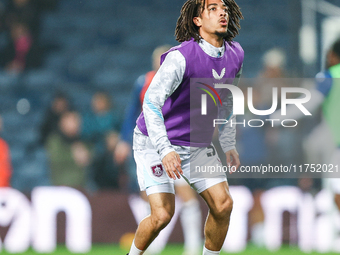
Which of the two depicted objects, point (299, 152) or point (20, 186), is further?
point (20, 186)

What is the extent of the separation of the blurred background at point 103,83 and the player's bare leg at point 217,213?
234 cm

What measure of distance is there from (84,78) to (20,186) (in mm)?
2290

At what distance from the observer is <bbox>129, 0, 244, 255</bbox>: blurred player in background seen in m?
3.68

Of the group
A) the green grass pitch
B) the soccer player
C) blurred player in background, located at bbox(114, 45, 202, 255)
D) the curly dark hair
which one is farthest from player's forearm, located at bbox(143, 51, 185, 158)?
the green grass pitch

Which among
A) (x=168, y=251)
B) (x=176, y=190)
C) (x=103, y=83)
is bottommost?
(x=168, y=251)

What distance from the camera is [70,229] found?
687cm

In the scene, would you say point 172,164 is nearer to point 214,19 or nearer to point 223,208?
point 223,208

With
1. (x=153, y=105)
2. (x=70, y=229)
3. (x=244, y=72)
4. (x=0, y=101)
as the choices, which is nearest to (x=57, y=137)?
(x=70, y=229)

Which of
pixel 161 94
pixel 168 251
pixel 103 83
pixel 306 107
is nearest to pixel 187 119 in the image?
pixel 161 94

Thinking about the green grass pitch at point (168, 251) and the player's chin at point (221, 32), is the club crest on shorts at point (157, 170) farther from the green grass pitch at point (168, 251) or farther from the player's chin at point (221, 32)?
the green grass pitch at point (168, 251)

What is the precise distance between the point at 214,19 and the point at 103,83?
635 cm

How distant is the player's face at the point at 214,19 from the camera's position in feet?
12.5

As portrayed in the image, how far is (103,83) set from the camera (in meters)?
10.0

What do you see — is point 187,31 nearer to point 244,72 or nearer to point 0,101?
point 244,72
